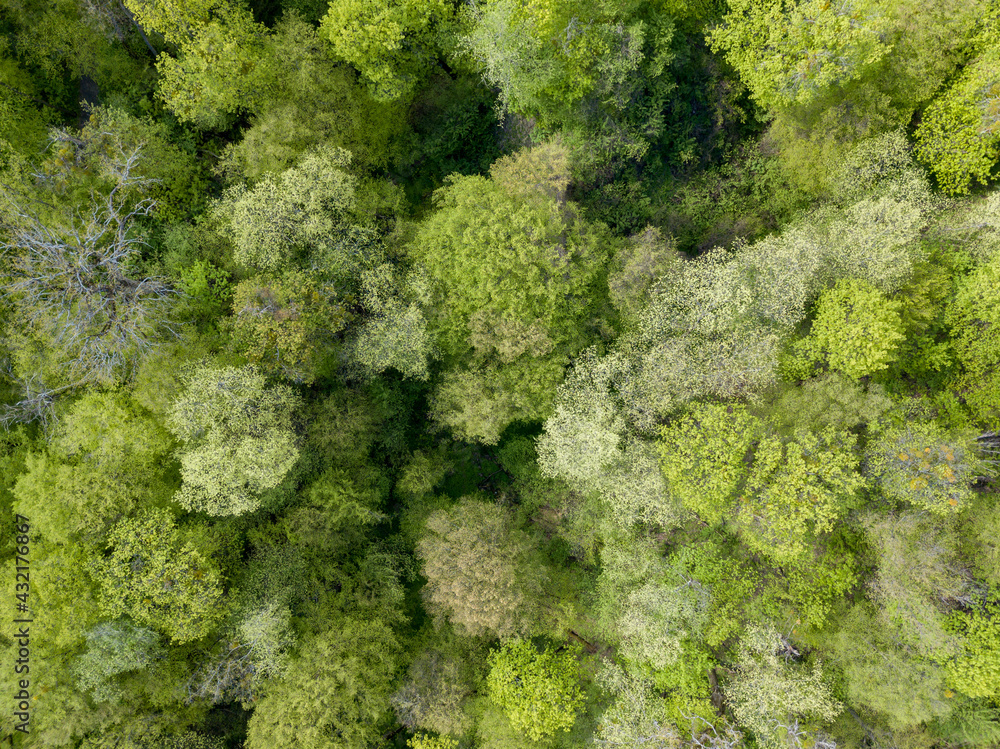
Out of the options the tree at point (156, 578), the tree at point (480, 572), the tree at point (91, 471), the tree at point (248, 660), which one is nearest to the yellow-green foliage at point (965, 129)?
the tree at point (480, 572)

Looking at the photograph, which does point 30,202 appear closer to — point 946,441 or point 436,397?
point 436,397

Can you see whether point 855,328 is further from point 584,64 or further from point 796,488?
point 584,64

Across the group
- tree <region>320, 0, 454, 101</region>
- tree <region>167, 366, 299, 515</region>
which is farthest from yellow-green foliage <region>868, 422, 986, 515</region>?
tree <region>320, 0, 454, 101</region>

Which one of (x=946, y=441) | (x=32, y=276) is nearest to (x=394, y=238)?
(x=32, y=276)

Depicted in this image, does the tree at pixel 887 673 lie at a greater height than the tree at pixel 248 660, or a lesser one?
lesser

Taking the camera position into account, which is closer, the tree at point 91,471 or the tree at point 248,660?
the tree at point 91,471

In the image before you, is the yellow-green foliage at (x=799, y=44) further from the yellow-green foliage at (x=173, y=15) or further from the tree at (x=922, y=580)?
the yellow-green foliage at (x=173, y=15)

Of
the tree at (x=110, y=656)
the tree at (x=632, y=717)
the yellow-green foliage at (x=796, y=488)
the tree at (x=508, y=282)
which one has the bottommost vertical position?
the tree at (x=632, y=717)
